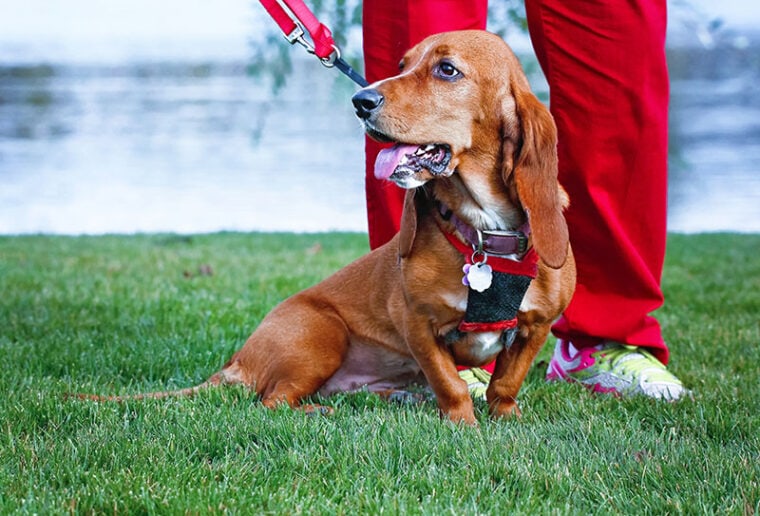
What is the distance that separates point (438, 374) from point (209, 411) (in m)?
0.70

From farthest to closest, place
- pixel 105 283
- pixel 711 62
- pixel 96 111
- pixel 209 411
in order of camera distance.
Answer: pixel 96 111
pixel 711 62
pixel 105 283
pixel 209 411

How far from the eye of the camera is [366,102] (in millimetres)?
2521

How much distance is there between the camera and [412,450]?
7.48ft

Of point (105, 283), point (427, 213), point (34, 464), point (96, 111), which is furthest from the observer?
point (96, 111)

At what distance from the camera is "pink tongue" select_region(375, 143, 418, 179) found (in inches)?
99.6

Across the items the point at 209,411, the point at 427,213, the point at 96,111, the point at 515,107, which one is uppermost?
the point at 515,107

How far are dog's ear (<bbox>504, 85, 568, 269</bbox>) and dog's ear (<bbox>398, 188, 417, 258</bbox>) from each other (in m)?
0.33

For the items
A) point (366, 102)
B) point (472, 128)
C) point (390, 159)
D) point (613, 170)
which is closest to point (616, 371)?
point (613, 170)

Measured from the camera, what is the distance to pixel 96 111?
1775 centimetres

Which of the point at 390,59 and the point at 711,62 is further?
the point at 711,62

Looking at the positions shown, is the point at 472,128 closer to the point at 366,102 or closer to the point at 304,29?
the point at 366,102

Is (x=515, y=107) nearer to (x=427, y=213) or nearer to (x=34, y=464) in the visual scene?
(x=427, y=213)

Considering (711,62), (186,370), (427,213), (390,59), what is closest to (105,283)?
(186,370)

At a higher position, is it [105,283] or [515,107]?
[515,107]
